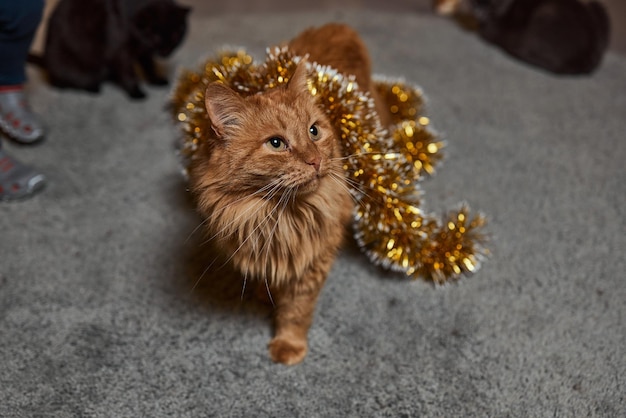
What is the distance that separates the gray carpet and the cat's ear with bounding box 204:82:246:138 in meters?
0.52

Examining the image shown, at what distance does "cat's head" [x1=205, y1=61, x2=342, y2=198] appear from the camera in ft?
2.93

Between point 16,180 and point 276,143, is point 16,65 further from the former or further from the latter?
point 276,143

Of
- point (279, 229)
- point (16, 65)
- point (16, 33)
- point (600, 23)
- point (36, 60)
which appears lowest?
point (36, 60)

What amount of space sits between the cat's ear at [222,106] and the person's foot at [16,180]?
897 mm

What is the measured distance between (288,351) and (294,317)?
84 millimetres

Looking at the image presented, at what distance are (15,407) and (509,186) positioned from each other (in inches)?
56.1

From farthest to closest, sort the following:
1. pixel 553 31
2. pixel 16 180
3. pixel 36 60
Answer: pixel 553 31 < pixel 36 60 < pixel 16 180

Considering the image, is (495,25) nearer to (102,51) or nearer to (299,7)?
(299,7)

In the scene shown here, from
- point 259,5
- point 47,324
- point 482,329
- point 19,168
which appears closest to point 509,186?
point 482,329

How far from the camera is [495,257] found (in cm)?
141

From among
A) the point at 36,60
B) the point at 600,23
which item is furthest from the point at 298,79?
the point at 600,23

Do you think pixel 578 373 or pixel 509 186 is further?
pixel 509 186

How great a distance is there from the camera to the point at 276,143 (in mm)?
921

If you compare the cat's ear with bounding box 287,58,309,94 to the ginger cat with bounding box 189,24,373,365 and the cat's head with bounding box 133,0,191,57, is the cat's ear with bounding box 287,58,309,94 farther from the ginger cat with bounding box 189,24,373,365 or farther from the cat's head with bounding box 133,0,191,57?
the cat's head with bounding box 133,0,191,57
